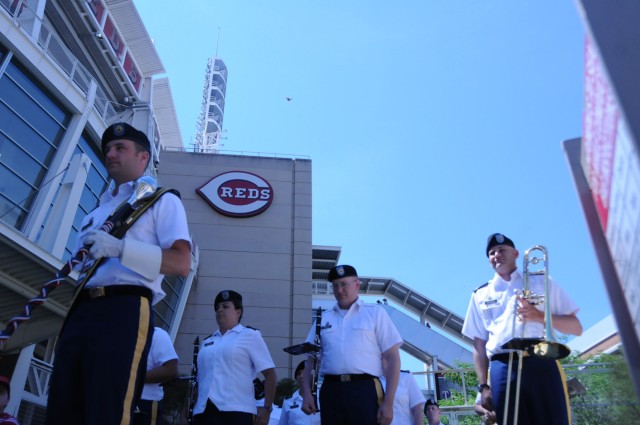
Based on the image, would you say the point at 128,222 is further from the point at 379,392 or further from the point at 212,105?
the point at 212,105

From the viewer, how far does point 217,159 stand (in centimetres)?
2845

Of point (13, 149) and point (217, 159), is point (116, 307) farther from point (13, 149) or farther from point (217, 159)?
point (217, 159)

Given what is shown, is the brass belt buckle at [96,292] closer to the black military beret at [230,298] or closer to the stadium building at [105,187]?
the stadium building at [105,187]

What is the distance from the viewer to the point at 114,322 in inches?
103

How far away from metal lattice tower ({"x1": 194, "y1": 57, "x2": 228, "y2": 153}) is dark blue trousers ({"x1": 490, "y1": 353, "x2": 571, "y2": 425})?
49.2m

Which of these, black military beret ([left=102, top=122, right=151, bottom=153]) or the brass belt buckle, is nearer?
the brass belt buckle

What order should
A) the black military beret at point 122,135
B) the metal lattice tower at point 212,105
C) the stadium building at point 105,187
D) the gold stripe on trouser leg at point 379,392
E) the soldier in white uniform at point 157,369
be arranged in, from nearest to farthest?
the black military beret at point 122,135 < the gold stripe on trouser leg at point 379,392 < the soldier in white uniform at point 157,369 < the stadium building at point 105,187 < the metal lattice tower at point 212,105

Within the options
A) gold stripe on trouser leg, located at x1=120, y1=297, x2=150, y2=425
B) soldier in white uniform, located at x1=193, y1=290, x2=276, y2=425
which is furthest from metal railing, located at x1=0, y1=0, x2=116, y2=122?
gold stripe on trouser leg, located at x1=120, y1=297, x2=150, y2=425

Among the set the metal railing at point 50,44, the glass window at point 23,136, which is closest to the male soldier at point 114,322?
the glass window at point 23,136

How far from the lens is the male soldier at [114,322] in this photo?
2512mm

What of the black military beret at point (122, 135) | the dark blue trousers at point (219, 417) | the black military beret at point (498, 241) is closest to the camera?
the black military beret at point (122, 135)

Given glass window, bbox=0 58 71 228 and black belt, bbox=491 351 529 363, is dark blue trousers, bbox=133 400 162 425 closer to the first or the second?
black belt, bbox=491 351 529 363

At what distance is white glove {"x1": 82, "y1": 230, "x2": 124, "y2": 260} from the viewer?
255 cm

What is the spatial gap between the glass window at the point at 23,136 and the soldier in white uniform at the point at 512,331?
11.2m
